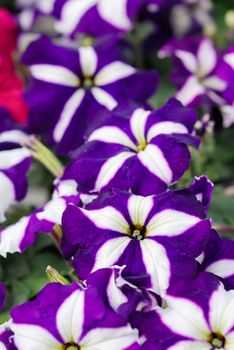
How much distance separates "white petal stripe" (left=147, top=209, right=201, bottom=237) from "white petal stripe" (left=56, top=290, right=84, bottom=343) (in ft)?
0.31

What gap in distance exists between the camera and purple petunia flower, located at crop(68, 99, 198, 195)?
0.68 m

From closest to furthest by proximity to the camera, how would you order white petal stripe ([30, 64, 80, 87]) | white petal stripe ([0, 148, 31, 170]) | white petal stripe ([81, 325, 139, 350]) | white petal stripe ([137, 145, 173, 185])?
white petal stripe ([81, 325, 139, 350]) < white petal stripe ([137, 145, 173, 185]) < white petal stripe ([0, 148, 31, 170]) < white petal stripe ([30, 64, 80, 87])

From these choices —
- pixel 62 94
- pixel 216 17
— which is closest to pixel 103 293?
pixel 62 94

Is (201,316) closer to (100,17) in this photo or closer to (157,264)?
(157,264)

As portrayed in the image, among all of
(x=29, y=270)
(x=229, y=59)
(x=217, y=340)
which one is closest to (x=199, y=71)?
(x=229, y=59)

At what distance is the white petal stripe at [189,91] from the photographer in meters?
0.90

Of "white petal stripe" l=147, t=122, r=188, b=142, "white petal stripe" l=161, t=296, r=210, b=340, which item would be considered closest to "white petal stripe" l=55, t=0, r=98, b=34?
"white petal stripe" l=147, t=122, r=188, b=142

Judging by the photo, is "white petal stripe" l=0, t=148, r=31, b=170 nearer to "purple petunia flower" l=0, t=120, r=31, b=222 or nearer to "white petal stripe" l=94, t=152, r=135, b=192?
"purple petunia flower" l=0, t=120, r=31, b=222

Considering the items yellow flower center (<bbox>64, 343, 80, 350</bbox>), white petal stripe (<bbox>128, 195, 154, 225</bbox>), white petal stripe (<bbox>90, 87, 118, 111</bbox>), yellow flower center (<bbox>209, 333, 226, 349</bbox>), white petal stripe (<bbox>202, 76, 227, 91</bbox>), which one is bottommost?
white petal stripe (<bbox>202, 76, 227, 91</bbox>)

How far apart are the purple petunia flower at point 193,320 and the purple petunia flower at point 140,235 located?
0.05ft

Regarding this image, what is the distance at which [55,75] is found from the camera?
34.9 inches

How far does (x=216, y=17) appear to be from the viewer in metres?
1.30

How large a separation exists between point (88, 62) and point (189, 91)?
5.2 inches

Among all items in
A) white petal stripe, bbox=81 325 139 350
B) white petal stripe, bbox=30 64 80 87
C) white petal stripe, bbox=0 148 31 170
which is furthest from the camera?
white petal stripe, bbox=30 64 80 87
